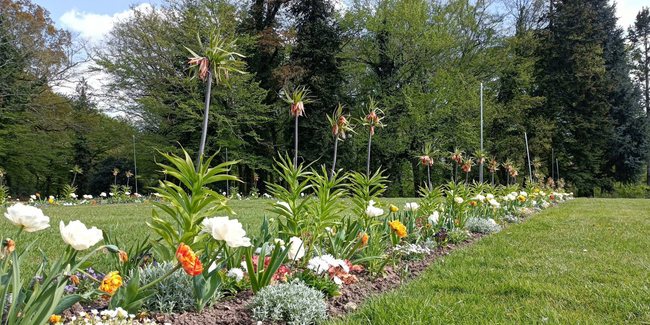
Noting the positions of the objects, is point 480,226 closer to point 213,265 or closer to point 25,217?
point 213,265

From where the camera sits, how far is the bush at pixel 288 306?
5.96ft

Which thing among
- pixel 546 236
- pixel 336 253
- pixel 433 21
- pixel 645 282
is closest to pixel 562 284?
pixel 645 282

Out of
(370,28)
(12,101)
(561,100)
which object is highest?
(370,28)

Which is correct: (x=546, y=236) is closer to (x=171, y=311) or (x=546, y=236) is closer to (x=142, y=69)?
(x=171, y=311)

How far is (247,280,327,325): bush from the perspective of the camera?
5.96 ft

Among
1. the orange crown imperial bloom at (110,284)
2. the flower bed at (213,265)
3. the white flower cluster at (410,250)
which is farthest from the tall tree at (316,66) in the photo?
the orange crown imperial bloom at (110,284)

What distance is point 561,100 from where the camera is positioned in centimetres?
2056

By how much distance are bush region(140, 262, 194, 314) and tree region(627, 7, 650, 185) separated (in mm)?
29980

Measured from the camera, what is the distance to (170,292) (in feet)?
6.09

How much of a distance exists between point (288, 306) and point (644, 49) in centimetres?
3115

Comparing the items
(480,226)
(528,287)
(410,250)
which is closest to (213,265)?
(410,250)

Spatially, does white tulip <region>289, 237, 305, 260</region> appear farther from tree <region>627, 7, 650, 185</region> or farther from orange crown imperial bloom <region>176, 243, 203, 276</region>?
tree <region>627, 7, 650, 185</region>

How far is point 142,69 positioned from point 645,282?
1768 cm

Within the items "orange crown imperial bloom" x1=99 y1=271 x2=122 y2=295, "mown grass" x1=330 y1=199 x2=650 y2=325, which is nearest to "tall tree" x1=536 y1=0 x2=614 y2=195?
"mown grass" x1=330 y1=199 x2=650 y2=325
